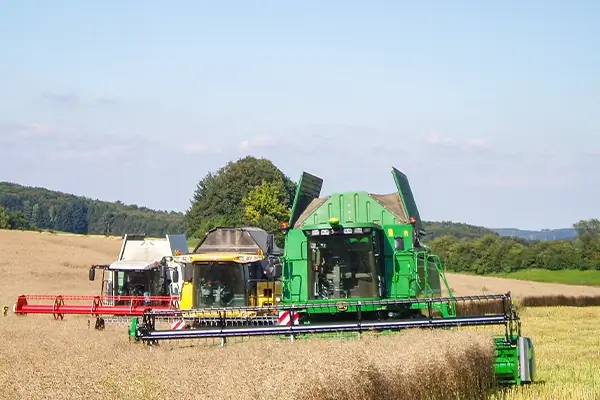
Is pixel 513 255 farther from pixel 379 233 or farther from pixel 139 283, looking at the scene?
pixel 379 233

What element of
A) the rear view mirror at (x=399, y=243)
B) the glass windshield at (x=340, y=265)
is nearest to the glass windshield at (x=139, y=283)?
the glass windshield at (x=340, y=265)

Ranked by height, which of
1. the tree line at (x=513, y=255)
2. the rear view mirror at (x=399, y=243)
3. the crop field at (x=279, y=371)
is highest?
the tree line at (x=513, y=255)

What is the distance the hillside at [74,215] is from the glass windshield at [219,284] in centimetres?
10035

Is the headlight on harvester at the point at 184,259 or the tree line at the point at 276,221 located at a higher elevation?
the tree line at the point at 276,221

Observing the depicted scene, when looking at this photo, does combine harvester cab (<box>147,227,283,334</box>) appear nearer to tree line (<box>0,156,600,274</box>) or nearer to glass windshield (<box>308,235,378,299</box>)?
glass windshield (<box>308,235,378,299</box>)

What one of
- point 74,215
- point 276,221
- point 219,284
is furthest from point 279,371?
point 74,215

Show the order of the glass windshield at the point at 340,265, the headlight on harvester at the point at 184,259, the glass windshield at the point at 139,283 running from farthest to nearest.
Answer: the glass windshield at the point at 139,283
the headlight on harvester at the point at 184,259
the glass windshield at the point at 340,265

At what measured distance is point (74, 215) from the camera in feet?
433

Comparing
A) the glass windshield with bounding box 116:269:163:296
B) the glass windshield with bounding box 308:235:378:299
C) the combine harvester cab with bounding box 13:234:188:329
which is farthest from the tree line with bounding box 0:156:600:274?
the glass windshield with bounding box 308:235:378:299

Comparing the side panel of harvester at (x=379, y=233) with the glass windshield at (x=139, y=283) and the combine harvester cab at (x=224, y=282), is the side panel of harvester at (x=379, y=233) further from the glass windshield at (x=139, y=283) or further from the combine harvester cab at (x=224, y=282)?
the glass windshield at (x=139, y=283)

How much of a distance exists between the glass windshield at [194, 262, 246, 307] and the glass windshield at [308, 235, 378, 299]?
3682 millimetres

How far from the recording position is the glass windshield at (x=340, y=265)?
13594 millimetres

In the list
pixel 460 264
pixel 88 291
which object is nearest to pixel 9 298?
pixel 88 291

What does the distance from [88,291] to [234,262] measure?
24149 mm
